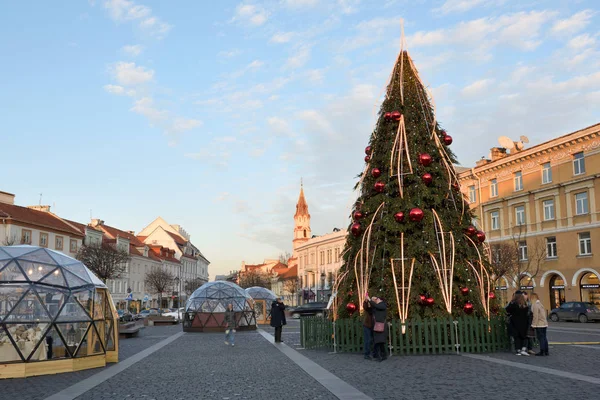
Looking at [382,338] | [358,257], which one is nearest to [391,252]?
[358,257]

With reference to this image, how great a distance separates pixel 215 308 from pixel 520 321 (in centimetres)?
2079

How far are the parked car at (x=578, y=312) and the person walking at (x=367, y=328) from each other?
25484 mm

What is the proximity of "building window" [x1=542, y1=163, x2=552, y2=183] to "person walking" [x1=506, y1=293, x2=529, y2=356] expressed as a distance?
98.3ft

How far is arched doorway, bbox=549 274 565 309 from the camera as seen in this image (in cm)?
4121

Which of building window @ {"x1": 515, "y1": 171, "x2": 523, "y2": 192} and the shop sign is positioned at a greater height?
building window @ {"x1": 515, "y1": 171, "x2": 523, "y2": 192}

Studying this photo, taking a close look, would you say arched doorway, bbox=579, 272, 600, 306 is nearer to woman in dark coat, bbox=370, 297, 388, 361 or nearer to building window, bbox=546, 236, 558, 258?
building window, bbox=546, 236, 558, 258

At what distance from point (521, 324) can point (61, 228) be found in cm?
5163

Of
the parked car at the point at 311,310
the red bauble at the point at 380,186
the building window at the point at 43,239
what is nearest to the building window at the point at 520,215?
the parked car at the point at 311,310

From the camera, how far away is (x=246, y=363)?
1444 centimetres

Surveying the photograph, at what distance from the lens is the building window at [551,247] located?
137 ft

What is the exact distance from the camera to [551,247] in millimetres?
41875

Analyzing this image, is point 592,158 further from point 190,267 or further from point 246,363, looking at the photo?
point 190,267

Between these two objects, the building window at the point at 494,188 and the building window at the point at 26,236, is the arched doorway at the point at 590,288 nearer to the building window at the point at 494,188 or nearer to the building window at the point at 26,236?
the building window at the point at 494,188

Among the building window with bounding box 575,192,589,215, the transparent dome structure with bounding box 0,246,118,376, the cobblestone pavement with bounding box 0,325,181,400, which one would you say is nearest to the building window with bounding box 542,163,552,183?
the building window with bounding box 575,192,589,215
